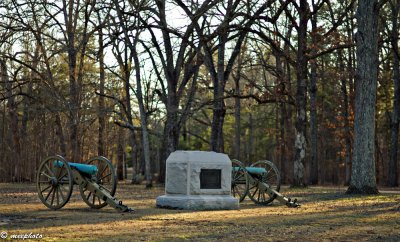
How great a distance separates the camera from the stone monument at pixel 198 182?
1623cm

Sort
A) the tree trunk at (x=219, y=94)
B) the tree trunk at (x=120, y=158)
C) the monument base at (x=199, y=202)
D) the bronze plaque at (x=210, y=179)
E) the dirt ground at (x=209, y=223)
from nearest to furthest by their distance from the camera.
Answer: the dirt ground at (x=209, y=223) < the monument base at (x=199, y=202) < the bronze plaque at (x=210, y=179) < the tree trunk at (x=219, y=94) < the tree trunk at (x=120, y=158)

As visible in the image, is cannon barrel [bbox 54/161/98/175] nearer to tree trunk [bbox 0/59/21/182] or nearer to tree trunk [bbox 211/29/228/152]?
tree trunk [bbox 0/59/21/182]

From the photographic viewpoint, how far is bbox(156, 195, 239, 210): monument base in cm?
1609

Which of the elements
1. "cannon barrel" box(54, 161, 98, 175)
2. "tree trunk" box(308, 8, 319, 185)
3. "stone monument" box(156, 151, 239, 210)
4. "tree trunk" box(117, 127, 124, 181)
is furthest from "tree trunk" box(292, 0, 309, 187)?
"tree trunk" box(117, 127, 124, 181)

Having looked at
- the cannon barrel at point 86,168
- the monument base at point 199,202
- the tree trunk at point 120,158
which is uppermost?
the tree trunk at point 120,158

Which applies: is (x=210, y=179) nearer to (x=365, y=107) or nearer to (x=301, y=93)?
(x=365, y=107)

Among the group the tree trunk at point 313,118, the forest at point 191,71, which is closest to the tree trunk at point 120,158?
the forest at point 191,71

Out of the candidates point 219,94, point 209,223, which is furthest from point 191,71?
point 209,223

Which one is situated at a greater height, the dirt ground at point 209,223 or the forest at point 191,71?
the forest at point 191,71

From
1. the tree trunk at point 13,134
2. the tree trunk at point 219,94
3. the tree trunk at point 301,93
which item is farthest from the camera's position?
the tree trunk at point 13,134

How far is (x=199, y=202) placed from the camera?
1614 centimetres

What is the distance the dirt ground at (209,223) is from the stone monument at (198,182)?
1.64 feet

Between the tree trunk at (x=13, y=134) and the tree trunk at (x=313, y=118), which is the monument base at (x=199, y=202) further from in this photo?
the tree trunk at (x=313, y=118)

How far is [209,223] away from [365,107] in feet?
35.1
